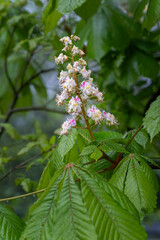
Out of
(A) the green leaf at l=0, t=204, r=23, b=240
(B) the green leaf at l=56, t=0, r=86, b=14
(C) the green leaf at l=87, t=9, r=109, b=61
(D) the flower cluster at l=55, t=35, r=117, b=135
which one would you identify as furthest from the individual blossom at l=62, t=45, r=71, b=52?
(C) the green leaf at l=87, t=9, r=109, b=61

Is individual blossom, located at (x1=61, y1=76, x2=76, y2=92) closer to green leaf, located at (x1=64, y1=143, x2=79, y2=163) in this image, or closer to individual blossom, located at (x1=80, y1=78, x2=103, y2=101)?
individual blossom, located at (x1=80, y1=78, x2=103, y2=101)

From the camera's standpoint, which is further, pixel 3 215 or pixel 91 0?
pixel 91 0

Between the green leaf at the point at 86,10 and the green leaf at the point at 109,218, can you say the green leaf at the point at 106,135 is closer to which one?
the green leaf at the point at 109,218

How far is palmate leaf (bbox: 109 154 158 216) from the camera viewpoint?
1.05 feet

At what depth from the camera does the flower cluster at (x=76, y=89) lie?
33 cm

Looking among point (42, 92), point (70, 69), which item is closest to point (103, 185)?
point (70, 69)

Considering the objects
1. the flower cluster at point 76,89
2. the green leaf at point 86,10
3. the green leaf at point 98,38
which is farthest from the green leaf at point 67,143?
the green leaf at point 98,38

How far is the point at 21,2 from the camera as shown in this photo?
43.0 inches

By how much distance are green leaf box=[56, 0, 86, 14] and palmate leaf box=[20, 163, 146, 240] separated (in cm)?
26

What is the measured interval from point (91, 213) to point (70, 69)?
17cm

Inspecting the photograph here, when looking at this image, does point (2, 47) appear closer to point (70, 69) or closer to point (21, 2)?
point (21, 2)

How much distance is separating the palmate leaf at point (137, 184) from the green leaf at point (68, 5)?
9.6 inches

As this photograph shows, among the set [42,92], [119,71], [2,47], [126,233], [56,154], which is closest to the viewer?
[126,233]

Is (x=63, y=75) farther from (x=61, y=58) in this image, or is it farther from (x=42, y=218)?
(x=42, y=218)
